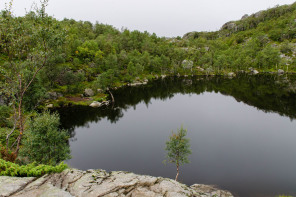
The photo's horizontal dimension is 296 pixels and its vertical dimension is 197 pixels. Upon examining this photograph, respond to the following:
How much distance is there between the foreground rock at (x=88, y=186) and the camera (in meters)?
14.4

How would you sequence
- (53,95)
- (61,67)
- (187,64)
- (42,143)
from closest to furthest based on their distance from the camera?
1. (42,143)
2. (53,95)
3. (61,67)
4. (187,64)

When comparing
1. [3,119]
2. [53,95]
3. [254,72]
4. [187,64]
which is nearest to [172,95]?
[53,95]

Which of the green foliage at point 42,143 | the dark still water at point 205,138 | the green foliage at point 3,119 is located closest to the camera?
the green foliage at point 42,143

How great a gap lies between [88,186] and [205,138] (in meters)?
42.3

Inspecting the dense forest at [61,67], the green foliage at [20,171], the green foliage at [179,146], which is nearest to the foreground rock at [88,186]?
the green foliage at [20,171]

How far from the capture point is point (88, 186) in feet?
54.2

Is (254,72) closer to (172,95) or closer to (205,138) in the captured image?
(172,95)

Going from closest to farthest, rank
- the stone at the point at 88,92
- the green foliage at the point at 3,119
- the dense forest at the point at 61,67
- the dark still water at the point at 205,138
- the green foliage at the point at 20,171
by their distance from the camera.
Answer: the green foliage at the point at 20,171 < the dense forest at the point at 61,67 < the dark still water at the point at 205,138 < the green foliage at the point at 3,119 < the stone at the point at 88,92

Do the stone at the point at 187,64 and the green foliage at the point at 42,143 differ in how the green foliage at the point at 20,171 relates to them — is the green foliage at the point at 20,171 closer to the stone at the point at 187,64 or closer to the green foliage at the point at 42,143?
the green foliage at the point at 42,143

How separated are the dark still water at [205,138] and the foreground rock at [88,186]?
19371mm

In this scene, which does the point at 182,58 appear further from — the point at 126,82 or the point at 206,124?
the point at 206,124

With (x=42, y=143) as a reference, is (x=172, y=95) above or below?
above

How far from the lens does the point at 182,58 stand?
188625 millimetres

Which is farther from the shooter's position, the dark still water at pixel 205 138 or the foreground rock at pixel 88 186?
the dark still water at pixel 205 138
